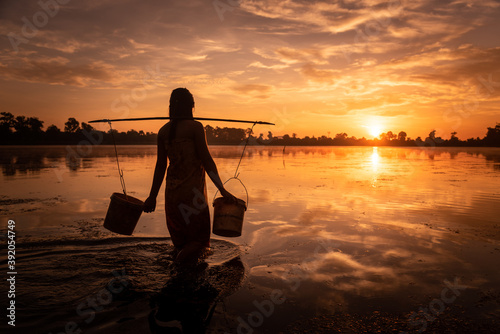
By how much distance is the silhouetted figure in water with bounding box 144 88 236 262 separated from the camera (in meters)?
3.77

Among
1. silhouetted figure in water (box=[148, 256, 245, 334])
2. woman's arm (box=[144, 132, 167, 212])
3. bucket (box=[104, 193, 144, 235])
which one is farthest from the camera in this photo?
bucket (box=[104, 193, 144, 235])

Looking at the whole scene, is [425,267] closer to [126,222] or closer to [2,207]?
[126,222]

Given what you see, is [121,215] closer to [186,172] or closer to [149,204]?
[149,204]

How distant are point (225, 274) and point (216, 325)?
1.11m

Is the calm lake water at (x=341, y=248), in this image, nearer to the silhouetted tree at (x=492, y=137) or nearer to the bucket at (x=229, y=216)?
the bucket at (x=229, y=216)

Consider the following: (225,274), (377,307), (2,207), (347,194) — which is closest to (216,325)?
(225,274)

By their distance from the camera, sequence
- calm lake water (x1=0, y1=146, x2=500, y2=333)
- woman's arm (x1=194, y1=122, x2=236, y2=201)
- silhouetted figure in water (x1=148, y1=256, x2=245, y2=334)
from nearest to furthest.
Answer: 1. silhouetted figure in water (x1=148, y1=256, x2=245, y2=334)
2. calm lake water (x1=0, y1=146, x2=500, y2=333)
3. woman's arm (x1=194, y1=122, x2=236, y2=201)

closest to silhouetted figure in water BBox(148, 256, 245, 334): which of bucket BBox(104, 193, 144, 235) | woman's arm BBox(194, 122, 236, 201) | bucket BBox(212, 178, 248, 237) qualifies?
bucket BBox(212, 178, 248, 237)

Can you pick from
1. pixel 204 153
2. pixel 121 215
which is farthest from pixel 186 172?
pixel 121 215

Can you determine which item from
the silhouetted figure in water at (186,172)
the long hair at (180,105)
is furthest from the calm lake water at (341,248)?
the long hair at (180,105)

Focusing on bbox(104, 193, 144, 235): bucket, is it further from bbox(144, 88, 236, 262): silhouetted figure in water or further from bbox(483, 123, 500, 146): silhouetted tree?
bbox(483, 123, 500, 146): silhouetted tree

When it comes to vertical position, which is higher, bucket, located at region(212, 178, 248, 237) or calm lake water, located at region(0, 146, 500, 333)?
bucket, located at region(212, 178, 248, 237)

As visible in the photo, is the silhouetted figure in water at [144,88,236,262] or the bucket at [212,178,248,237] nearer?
the silhouetted figure in water at [144,88,236,262]

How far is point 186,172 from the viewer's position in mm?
3812
